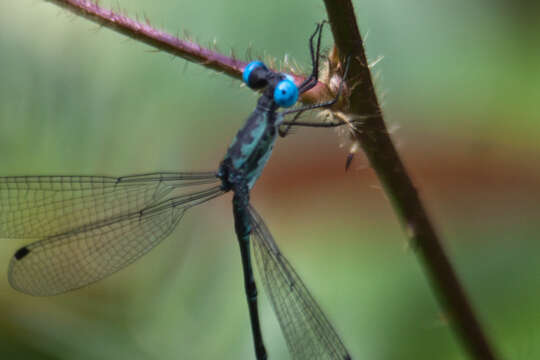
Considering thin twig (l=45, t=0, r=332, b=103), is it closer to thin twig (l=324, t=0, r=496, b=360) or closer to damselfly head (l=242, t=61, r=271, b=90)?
thin twig (l=324, t=0, r=496, b=360)

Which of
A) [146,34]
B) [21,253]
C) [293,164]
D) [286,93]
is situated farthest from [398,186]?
[21,253]

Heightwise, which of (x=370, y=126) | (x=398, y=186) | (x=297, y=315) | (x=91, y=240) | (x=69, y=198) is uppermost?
(x=69, y=198)

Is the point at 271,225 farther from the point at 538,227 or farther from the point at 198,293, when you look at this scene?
the point at 538,227

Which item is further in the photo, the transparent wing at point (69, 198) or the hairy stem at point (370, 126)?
the transparent wing at point (69, 198)

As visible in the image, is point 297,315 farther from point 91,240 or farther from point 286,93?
point 91,240

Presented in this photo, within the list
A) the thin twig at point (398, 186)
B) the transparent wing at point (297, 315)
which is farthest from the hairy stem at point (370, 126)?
the transparent wing at point (297, 315)

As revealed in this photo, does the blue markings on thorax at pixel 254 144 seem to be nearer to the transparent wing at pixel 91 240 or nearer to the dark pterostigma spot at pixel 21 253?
the transparent wing at pixel 91 240

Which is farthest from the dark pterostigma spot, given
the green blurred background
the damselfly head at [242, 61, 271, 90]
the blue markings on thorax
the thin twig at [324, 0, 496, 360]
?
the thin twig at [324, 0, 496, 360]
